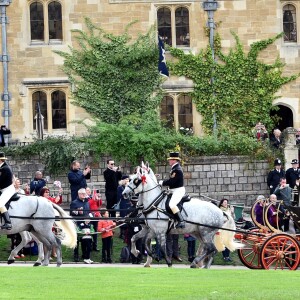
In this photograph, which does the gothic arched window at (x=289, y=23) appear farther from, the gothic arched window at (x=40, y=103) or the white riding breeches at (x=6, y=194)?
the white riding breeches at (x=6, y=194)

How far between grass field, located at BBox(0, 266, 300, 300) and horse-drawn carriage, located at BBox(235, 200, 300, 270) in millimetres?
3315

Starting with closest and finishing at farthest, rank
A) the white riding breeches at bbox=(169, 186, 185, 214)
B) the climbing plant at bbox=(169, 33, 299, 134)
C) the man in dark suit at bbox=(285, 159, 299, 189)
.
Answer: the white riding breeches at bbox=(169, 186, 185, 214) < the man in dark suit at bbox=(285, 159, 299, 189) < the climbing plant at bbox=(169, 33, 299, 134)

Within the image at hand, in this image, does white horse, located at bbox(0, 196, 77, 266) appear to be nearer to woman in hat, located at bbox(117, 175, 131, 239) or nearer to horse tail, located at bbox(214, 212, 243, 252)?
horse tail, located at bbox(214, 212, 243, 252)

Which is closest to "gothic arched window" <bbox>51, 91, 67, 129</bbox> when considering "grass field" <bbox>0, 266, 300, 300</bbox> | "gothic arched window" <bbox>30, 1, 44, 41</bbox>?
"gothic arched window" <bbox>30, 1, 44, 41</bbox>

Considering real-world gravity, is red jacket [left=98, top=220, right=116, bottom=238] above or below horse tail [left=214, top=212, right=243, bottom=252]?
above

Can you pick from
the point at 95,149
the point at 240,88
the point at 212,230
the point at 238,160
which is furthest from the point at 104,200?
the point at 212,230

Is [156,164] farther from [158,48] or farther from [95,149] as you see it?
[158,48]

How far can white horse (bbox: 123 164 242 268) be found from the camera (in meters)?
33.6

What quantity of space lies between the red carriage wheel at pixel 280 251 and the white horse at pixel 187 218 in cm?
97

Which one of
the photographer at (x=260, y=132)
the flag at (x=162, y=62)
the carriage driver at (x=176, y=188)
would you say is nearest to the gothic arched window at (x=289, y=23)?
the photographer at (x=260, y=132)

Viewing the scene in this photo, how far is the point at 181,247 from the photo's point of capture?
40344mm

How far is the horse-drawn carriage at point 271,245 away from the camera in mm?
33188

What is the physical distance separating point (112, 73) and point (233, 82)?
4712 millimetres

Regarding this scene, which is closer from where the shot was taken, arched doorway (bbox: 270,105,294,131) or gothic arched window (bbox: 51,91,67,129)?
gothic arched window (bbox: 51,91,67,129)
